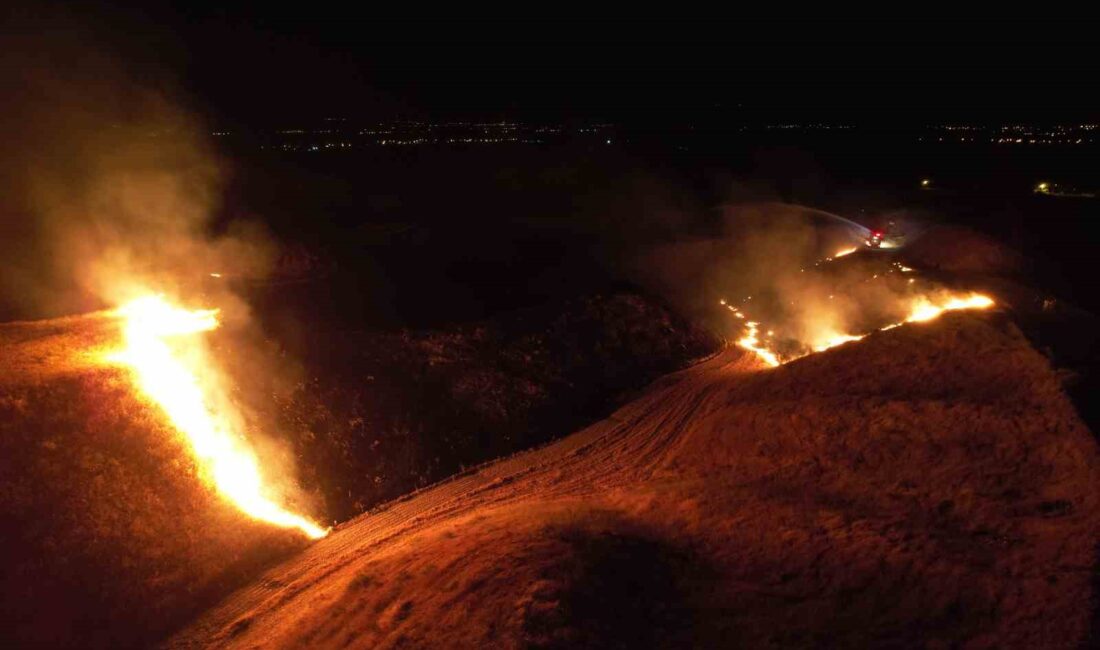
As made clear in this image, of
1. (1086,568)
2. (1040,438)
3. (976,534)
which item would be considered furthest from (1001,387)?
(1086,568)

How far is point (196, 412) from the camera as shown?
11.0 metres

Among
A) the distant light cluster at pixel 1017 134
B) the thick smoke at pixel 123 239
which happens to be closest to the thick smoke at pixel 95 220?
the thick smoke at pixel 123 239

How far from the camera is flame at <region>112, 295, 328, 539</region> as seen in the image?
33.0 ft

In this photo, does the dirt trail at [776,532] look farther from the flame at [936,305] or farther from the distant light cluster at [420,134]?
the distant light cluster at [420,134]

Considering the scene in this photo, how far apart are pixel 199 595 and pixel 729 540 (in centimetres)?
743

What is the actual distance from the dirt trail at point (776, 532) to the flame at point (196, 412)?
1444mm

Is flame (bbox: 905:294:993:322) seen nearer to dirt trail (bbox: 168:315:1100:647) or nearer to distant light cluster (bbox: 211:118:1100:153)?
dirt trail (bbox: 168:315:1100:647)

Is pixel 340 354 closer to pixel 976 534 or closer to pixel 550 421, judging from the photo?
pixel 550 421

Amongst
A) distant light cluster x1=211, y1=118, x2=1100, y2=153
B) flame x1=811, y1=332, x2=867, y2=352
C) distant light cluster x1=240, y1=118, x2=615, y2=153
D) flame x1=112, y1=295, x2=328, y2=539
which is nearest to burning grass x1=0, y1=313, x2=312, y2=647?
flame x1=112, y1=295, x2=328, y2=539

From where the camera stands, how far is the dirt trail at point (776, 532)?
591 cm

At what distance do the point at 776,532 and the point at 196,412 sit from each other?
10.1 metres

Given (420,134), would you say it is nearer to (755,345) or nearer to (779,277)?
(779,277)

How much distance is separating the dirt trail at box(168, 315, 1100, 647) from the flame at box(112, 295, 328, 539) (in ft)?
4.74

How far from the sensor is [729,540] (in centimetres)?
754
